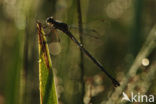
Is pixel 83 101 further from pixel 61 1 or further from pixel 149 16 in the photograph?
pixel 149 16

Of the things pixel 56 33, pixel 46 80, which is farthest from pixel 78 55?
pixel 46 80

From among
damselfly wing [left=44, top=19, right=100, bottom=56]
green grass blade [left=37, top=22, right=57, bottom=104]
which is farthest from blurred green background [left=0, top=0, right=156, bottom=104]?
green grass blade [left=37, top=22, right=57, bottom=104]

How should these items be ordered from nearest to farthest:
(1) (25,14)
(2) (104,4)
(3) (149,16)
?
(1) (25,14), (3) (149,16), (2) (104,4)

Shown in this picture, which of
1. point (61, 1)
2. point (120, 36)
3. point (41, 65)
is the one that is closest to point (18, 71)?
point (41, 65)

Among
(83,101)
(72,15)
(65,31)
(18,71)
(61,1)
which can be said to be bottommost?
(83,101)

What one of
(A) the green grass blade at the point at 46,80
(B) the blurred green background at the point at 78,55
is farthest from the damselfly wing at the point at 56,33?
(A) the green grass blade at the point at 46,80

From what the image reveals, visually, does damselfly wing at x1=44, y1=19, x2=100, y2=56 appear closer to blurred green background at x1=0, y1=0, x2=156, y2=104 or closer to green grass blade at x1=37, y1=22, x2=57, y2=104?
blurred green background at x1=0, y1=0, x2=156, y2=104

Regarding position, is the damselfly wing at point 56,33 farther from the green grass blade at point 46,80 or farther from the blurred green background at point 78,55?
the green grass blade at point 46,80

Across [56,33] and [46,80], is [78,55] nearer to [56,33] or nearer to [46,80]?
[56,33]
